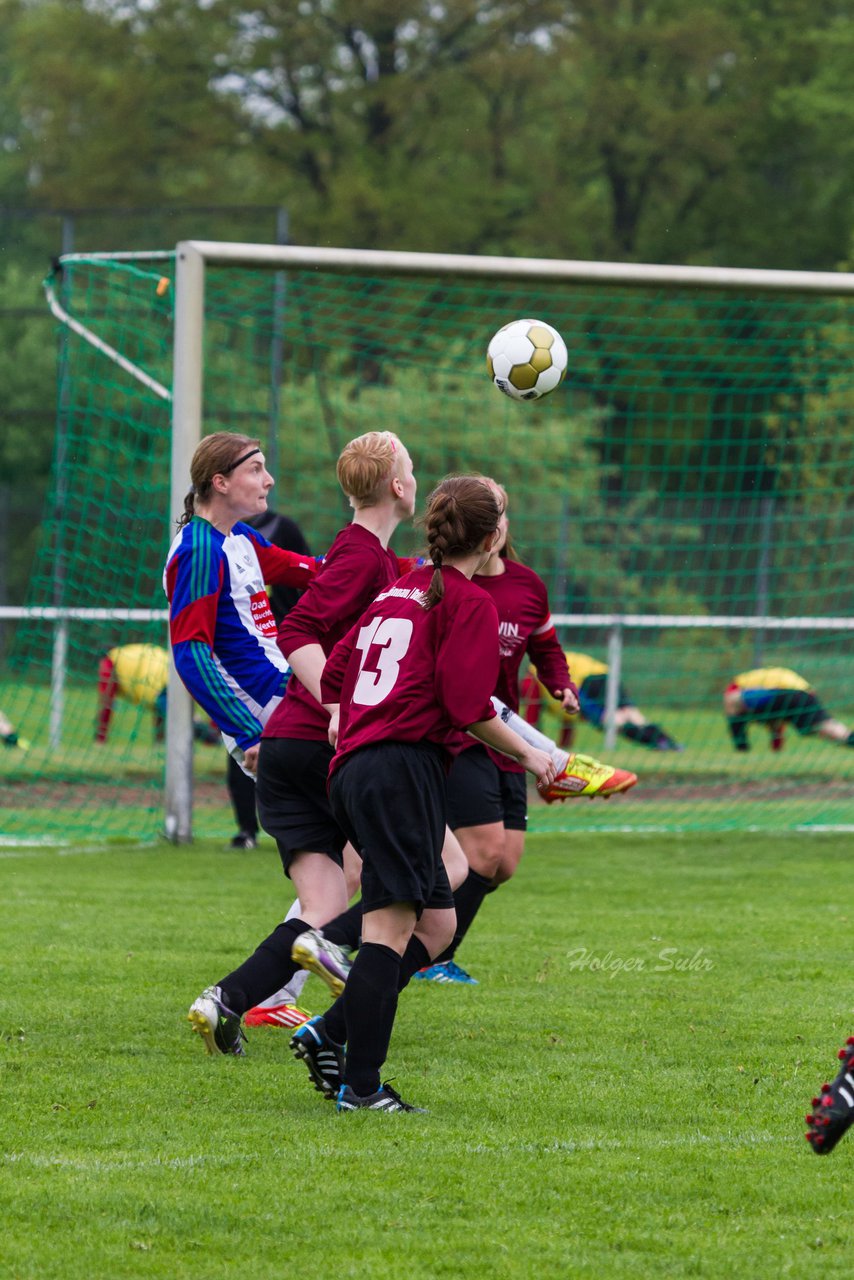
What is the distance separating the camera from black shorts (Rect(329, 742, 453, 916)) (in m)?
4.16

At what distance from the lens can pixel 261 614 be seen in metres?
5.32

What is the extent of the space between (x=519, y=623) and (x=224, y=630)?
142cm

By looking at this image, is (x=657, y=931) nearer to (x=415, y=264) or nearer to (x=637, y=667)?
(x=415, y=264)

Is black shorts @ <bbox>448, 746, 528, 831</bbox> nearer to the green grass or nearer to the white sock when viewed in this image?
the green grass

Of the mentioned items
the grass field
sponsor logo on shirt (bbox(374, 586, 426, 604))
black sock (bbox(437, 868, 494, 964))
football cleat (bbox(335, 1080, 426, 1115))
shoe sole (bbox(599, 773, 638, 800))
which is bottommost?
the grass field

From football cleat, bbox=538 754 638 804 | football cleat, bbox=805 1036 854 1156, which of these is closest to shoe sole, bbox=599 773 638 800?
football cleat, bbox=538 754 638 804

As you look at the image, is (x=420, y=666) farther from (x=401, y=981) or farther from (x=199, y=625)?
(x=199, y=625)

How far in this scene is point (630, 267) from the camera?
934cm

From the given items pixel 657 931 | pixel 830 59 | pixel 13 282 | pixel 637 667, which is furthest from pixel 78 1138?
pixel 830 59

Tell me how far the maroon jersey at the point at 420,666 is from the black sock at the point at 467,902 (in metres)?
1.73

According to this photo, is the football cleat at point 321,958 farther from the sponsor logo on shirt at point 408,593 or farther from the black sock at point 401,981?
the sponsor logo on shirt at point 408,593

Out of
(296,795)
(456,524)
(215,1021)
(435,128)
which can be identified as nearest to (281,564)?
(296,795)

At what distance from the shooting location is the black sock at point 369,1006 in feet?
13.6

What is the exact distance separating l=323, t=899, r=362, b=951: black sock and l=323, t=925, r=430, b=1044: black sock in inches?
15.7
